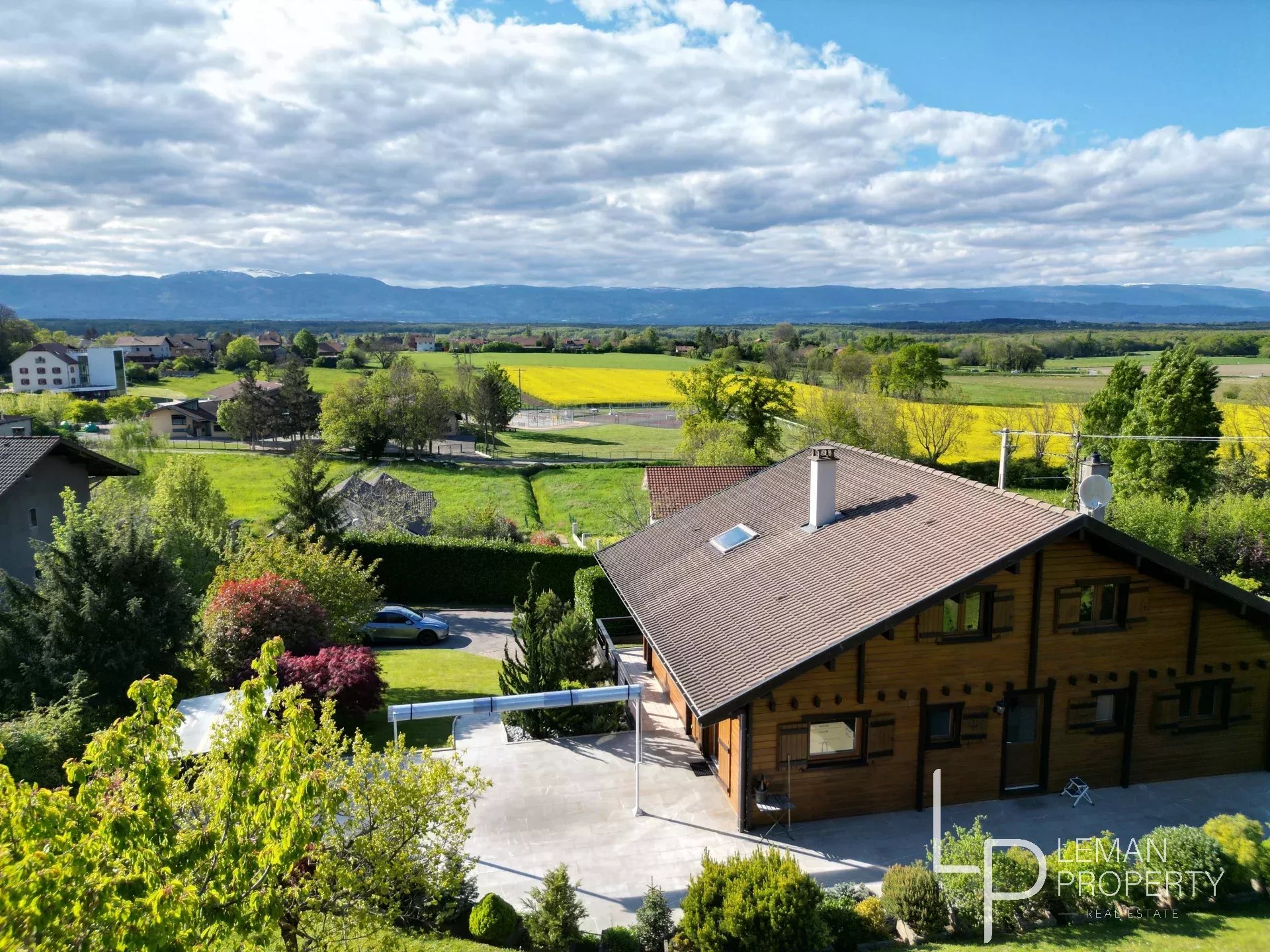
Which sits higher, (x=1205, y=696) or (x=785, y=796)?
(x=1205, y=696)

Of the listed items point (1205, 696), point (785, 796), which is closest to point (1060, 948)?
point (785, 796)

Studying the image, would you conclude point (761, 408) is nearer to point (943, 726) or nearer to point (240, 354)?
point (943, 726)

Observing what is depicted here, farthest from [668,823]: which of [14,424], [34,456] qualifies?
[14,424]

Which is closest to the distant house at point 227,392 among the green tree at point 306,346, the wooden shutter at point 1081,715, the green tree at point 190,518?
the green tree at point 306,346

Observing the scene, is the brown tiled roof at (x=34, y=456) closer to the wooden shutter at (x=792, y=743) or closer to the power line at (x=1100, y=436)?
the wooden shutter at (x=792, y=743)

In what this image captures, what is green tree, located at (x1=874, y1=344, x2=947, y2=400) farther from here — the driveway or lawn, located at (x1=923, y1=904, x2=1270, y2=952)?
lawn, located at (x1=923, y1=904, x2=1270, y2=952)

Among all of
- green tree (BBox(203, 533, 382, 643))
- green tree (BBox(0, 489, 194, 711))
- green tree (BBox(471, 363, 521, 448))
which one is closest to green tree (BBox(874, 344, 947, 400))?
green tree (BBox(471, 363, 521, 448))

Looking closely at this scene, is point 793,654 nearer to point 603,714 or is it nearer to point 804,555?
point 804,555
